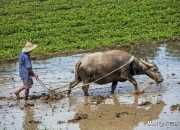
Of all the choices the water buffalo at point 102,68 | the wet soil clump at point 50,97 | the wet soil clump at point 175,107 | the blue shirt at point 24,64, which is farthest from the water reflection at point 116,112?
the blue shirt at point 24,64

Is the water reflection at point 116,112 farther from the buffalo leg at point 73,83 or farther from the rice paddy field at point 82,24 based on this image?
the rice paddy field at point 82,24

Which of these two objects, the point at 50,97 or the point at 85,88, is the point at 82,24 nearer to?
the point at 85,88

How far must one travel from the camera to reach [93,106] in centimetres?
1020

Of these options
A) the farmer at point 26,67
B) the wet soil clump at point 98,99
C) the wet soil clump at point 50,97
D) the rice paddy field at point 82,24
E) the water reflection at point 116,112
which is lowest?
the rice paddy field at point 82,24

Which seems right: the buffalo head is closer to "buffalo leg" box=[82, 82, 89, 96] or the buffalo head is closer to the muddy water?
the muddy water

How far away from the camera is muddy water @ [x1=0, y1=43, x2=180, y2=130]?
889cm

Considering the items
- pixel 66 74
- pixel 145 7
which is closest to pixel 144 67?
pixel 66 74

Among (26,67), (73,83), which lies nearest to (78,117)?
(26,67)

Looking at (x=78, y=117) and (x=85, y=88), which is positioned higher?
(x=78, y=117)

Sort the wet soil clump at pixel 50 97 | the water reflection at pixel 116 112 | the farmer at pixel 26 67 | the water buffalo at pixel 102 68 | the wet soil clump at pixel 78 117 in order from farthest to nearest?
the water buffalo at pixel 102 68
the wet soil clump at pixel 50 97
the farmer at pixel 26 67
the wet soil clump at pixel 78 117
the water reflection at pixel 116 112

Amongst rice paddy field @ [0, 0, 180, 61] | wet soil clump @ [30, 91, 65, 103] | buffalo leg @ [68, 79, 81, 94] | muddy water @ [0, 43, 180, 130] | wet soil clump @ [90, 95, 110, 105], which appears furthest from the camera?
rice paddy field @ [0, 0, 180, 61]

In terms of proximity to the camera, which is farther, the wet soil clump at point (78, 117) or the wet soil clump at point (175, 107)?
the wet soil clump at point (175, 107)

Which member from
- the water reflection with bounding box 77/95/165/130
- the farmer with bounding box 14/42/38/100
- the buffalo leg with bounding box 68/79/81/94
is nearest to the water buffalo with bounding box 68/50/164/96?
the buffalo leg with bounding box 68/79/81/94

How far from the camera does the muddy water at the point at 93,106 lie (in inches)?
350
